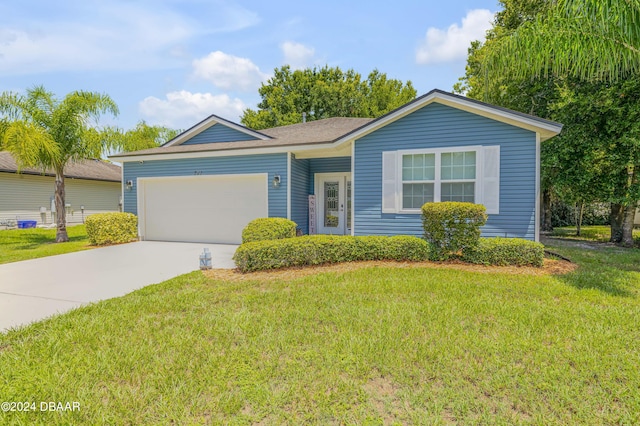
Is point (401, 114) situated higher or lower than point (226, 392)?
higher

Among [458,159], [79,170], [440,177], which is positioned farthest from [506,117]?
[79,170]

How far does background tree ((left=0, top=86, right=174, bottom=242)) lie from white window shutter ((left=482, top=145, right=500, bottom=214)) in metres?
11.9

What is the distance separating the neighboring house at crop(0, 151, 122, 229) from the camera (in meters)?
16.0

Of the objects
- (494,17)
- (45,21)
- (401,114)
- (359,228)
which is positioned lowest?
(359,228)

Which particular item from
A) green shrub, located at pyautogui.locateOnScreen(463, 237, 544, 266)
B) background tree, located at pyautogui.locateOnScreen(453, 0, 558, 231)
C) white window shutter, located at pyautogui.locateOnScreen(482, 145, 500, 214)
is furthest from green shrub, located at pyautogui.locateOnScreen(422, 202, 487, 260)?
background tree, located at pyautogui.locateOnScreen(453, 0, 558, 231)

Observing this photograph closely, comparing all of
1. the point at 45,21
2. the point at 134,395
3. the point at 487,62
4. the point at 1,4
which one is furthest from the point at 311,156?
the point at 134,395

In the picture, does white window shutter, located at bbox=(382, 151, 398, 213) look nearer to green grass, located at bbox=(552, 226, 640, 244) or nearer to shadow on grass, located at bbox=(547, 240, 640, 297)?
shadow on grass, located at bbox=(547, 240, 640, 297)

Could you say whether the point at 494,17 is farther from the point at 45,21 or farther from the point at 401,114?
the point at 45,21

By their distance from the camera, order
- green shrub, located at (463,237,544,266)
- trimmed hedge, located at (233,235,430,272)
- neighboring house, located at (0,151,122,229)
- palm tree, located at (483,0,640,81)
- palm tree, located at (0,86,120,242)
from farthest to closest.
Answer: neighboring house, located at (0,151,122,229)
palm tree, located at (0,86,120,242)
green shrub, located at (463,237,544,266)
trimmed hedge, located at (233,235,430,272)
palm tree, located at (483,0,640,81)

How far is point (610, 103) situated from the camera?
8859 mm

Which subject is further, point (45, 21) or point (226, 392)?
point (45, 21)

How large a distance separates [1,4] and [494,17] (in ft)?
55.9

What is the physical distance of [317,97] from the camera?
2686 cm

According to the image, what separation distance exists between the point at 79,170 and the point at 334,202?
17778mm
